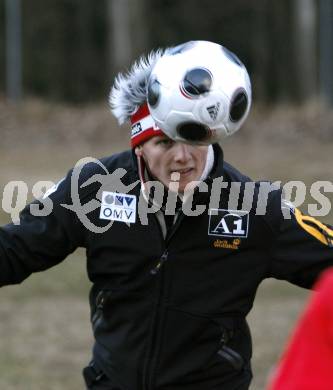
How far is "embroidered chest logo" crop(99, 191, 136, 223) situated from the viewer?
12.9ft

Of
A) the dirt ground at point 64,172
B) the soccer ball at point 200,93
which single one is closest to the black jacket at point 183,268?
→ the soccer ball at point 200,93

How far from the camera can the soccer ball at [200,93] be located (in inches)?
140

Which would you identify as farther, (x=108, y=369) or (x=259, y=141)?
(x=259, y=141)

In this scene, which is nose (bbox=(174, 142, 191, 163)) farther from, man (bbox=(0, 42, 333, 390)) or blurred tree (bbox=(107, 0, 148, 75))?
blurred tree (bbox=(107, 0, 148, 75))

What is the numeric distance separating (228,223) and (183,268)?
0.25 metres

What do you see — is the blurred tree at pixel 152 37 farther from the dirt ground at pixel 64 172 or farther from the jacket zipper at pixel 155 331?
the jacket zipper at pixel 155 331

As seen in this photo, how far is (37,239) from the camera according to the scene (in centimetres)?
389

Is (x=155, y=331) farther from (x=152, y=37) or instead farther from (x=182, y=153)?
(x=152, y=37)

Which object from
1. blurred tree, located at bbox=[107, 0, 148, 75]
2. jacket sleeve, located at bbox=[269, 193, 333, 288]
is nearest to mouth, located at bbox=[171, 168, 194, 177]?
jacket sleeve, located at bbox=[269, 193, 333, 288]

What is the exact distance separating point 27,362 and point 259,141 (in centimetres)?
1087

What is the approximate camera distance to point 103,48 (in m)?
34.7

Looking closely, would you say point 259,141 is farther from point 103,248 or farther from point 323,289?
point 323,289

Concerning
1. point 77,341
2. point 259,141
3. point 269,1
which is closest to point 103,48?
point 269,1

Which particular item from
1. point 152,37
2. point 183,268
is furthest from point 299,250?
point 152,37
